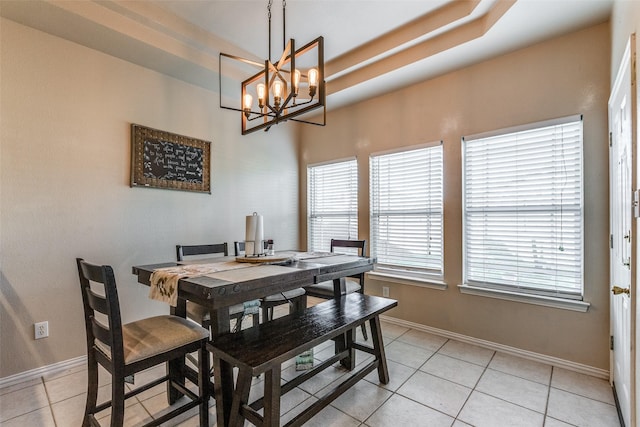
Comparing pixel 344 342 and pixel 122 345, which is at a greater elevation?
pixel 122 345

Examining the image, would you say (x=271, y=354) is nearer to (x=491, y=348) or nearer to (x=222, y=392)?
(x=222, y=392)

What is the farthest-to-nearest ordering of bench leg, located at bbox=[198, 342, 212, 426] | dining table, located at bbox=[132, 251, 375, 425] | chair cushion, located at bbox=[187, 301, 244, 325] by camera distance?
chair cushion, located at bbox=[187, 301, 244, 325]
bench leg, located at bbox=[198, 342, 212, 426]
dining table, located at bbox=[132, 251, 375, 425]

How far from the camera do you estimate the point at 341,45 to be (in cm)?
302

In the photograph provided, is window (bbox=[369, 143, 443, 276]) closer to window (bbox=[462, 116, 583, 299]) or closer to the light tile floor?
window (bbox=[462, 116, 583, 299])

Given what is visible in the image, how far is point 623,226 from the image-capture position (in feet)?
5.57

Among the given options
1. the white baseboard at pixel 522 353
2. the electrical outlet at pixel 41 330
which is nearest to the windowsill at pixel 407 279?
the white baseboard at pixel 522 353

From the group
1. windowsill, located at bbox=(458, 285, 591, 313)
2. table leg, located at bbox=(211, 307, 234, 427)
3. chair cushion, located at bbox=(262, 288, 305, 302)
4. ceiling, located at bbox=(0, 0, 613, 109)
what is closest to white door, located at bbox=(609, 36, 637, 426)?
windowsill, located at bbox=(458, 285, 591, 313)

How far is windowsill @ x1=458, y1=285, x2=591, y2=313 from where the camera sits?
2.33 m

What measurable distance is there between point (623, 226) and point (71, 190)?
3.85 meters

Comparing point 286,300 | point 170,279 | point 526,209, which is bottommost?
point 286,300

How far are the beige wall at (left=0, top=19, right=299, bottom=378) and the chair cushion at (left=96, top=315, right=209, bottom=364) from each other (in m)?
1.19

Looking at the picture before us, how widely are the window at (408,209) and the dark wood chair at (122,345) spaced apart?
2.38m

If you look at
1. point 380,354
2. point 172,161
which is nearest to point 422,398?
point 380,354

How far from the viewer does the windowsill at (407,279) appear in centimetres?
310
